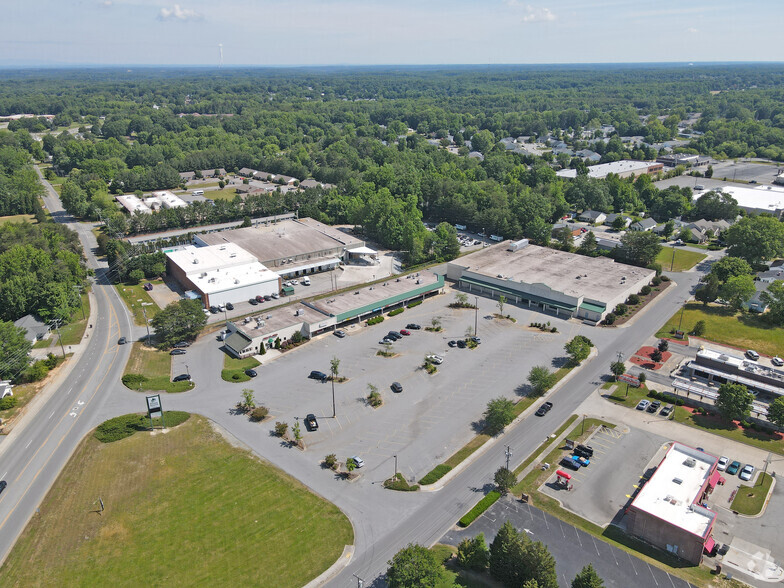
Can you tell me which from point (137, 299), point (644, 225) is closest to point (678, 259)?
point (644, 225)

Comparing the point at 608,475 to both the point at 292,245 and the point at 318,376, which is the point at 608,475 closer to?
the point at 318,376

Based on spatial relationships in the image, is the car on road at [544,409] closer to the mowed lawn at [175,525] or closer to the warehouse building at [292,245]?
the mowed lawn at [175,525]

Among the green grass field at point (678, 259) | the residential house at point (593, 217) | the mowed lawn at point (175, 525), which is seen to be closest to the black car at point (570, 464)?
the mowed lawn at point (175, 525)

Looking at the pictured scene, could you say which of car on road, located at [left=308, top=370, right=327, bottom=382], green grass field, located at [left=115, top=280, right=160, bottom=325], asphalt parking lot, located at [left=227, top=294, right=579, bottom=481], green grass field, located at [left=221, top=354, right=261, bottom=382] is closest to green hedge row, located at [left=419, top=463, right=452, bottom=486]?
asphalt parking lot, located at [left=227, top=294, right=579, bottom=481]

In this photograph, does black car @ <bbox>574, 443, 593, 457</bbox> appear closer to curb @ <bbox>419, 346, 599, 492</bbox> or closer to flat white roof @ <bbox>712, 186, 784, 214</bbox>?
curb @ <bbox>419, 346, 599, 492</bbox>

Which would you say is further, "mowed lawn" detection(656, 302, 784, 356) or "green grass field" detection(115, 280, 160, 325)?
"green grass field" detection(115, 280, 160, 325)

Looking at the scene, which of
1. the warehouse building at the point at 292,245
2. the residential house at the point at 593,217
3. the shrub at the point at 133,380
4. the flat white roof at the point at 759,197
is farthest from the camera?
the residential house at the point at 593,217

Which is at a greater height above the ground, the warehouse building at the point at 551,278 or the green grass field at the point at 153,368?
the warehouse building at the point at 551,278
